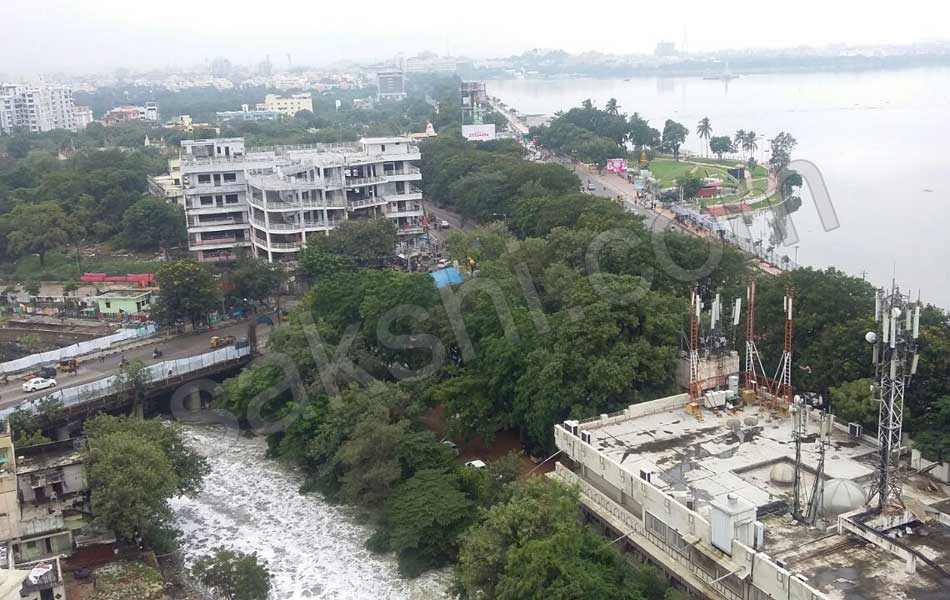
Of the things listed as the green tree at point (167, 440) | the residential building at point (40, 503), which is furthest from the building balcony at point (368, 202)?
the residential building at point (40, 503)

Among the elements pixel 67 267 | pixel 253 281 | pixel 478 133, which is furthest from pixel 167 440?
pixel 478 133

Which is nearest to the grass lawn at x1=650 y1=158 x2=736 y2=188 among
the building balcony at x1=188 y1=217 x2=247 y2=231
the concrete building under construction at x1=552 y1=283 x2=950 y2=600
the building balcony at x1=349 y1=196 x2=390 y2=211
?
the building balcony at x1=349 y1=196 x2=390 y2=211

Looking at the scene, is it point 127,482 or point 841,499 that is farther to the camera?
point 127,482

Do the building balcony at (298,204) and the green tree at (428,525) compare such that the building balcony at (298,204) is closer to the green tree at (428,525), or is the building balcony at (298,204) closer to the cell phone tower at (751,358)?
the green tree at (428,525)

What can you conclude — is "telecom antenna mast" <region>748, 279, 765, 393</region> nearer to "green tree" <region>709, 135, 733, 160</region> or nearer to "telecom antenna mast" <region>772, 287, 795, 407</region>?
"telecom antenna mast" <region>772, 287, 795, 407</region>

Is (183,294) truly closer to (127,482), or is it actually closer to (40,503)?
(40,503)

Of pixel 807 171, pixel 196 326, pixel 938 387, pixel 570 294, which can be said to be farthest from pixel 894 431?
pixel 807 171
